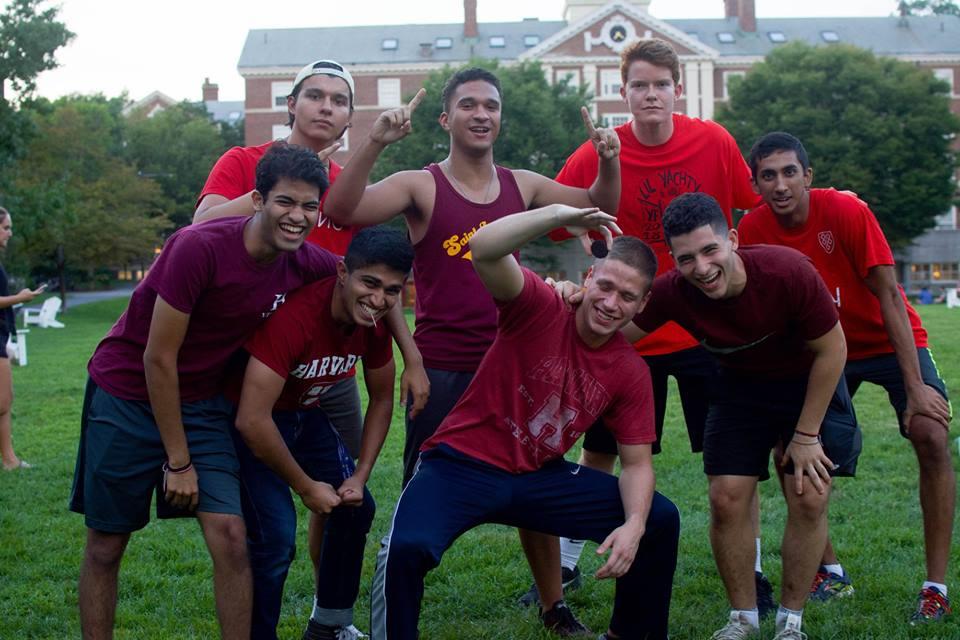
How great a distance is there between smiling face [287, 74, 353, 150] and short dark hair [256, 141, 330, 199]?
870mm

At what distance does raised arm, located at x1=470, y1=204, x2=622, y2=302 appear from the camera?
4062 mm

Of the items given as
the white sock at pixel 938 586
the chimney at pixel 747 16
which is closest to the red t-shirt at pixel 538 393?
the white sock at pixel 938 586

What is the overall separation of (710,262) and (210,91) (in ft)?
341

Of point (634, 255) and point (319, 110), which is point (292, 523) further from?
point (319, 110)

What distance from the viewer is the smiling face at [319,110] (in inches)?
202

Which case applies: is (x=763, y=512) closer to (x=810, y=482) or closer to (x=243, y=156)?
(x=810, y=482)

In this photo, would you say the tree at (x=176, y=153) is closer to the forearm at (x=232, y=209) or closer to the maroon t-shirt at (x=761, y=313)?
the forearm at (x=232, y=209)

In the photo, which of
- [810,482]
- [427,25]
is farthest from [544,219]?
[427,25]

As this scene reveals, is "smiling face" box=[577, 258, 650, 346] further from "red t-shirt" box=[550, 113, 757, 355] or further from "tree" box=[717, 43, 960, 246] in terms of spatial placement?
"tree" box=[717, 43, 960, 246]

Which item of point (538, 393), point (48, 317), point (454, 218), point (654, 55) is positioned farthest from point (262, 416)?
point (48, 317)

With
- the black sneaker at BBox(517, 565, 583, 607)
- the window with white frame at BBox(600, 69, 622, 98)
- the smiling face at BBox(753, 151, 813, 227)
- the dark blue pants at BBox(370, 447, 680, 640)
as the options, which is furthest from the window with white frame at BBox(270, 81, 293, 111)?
the dark blue pants at BBox(370, 447, 680, 640)

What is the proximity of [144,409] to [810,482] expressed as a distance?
2.96m

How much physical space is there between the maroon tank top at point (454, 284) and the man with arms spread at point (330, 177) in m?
0.26

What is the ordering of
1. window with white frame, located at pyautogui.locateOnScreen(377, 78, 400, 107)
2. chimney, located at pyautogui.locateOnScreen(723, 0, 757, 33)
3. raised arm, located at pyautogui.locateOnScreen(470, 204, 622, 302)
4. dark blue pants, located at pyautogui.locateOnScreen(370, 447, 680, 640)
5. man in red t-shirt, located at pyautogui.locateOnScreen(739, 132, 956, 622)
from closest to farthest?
raised arm, located at pyautogui.locateOnScreen(470, 204, 622, 302) → dark blue pants, located at pyautogui.locateOnScreen(370, 447, 680, 640) → man in red t-shirt, located at pyautogui.locateOnScreen(739, 132, 956, 622) → window with white frame, located at pyautogui.locateOnScreen(377, 78, 400, 107) → chimney, located at pyautogui.locateOnScreen(723, 0, 757, 33)
